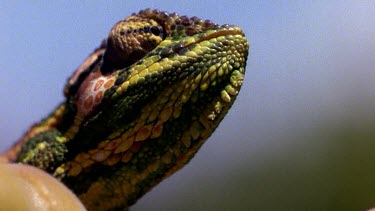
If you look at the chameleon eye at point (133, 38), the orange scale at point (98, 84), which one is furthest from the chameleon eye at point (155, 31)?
the orange scale at point (98, 84)

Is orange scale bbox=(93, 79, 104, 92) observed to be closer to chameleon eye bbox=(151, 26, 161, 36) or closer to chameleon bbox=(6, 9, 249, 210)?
chameleon bbox=(6, 9, 249, 210)

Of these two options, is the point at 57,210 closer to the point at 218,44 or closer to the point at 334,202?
the point at 218,44

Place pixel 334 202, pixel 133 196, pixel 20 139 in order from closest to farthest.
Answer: pixel 133 196 < pixel 20 139 < pixel 334 202

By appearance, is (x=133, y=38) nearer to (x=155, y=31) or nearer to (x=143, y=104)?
(x=155, y=31)

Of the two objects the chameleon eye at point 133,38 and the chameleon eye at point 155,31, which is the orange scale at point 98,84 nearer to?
the chameleon eye at point 133,38

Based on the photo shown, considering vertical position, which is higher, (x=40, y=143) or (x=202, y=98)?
(x=202, y=98)

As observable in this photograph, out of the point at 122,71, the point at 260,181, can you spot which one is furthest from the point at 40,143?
the point at 260,181

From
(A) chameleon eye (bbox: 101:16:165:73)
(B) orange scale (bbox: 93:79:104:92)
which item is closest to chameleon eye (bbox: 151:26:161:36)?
(A) chameleon eye (bbox: 101:16:165:73)

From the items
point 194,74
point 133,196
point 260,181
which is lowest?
point 260,181
